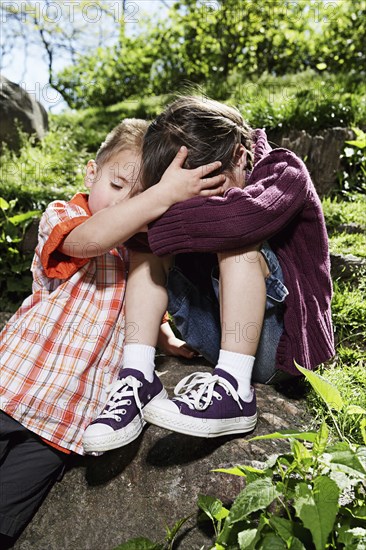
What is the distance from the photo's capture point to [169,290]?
1.97m

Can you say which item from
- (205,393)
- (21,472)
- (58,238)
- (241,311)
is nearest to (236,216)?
(241,311)

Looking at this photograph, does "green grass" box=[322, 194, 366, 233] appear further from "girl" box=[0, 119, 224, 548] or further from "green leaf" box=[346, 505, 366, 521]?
"green leaf" box=[346, 505, 366, 521]

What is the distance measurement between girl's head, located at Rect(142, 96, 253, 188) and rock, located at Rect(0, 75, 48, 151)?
421 cm

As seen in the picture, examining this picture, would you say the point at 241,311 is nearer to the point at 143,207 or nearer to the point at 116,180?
the point at 143,207

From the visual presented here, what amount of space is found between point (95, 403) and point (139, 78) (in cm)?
718

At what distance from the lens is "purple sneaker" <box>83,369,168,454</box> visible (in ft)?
5.37

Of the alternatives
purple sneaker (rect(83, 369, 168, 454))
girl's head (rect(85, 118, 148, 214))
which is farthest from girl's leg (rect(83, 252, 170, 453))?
girl's head (rect(85, 118, 148, 214))

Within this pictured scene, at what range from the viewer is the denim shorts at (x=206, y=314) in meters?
1.88

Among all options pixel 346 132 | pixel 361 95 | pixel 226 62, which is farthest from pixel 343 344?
pixel 226 62

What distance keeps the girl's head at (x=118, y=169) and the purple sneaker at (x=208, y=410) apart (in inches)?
28.6

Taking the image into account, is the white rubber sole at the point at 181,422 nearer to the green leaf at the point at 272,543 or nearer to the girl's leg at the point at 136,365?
the girl's leg at the point at 136,365

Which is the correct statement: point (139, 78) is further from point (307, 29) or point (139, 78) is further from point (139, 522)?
point (139, 522)

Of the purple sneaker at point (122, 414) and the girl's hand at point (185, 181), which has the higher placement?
the girl's hand at point (185, 181)

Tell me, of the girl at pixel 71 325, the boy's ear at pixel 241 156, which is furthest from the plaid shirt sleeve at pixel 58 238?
the boy's ear at pixel 241 156
